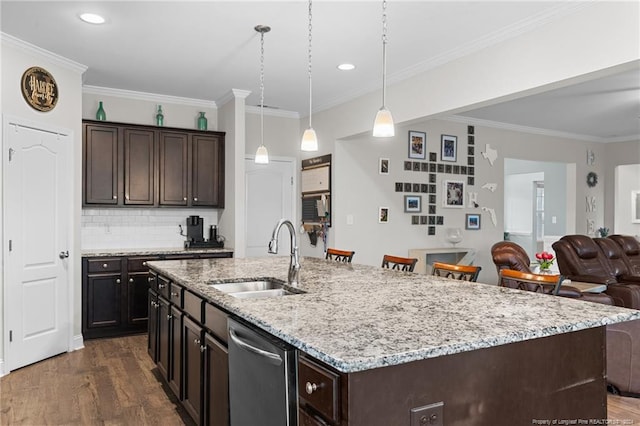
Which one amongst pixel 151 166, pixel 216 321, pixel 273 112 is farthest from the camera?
pixel 273 112

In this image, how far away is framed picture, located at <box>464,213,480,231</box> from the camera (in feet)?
22.4

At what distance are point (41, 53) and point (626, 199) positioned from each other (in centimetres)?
953

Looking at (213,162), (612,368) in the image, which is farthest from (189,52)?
(612,368)

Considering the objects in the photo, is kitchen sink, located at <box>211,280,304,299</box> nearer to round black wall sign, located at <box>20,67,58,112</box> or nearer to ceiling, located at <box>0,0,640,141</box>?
ceiling, located at <box>0,0,640,141</box>

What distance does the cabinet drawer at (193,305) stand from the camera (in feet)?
8.02

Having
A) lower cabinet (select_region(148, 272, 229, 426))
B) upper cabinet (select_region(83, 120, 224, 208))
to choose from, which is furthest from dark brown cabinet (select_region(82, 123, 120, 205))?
lower cabinet (select_region(148, 272, 229, 426))

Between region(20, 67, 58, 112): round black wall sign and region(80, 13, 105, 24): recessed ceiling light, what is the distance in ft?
3.01

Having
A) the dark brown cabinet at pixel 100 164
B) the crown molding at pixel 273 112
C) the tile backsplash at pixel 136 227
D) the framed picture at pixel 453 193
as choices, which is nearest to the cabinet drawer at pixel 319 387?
the dark brown cabinet at pixel 100 164

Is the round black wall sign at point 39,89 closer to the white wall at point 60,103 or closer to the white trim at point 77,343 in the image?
the white wall at point 60,103

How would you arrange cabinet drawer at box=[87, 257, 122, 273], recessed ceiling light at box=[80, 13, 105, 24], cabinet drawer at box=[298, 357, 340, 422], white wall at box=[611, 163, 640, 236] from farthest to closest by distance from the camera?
white wall at box=[611, 163, 640, 236] → cabinet drawer at box=[87, 257, 122, 273] → recessed ceiling light at box=[80, 13, 105, 24] → cabinet drawer at box=[298, 357, 340, 422]

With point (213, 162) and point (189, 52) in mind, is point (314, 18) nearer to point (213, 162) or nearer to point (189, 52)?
point (189, 52)

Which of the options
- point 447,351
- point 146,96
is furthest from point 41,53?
point 447,351

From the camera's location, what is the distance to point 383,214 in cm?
605

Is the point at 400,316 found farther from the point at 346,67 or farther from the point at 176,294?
the point at 346,67
